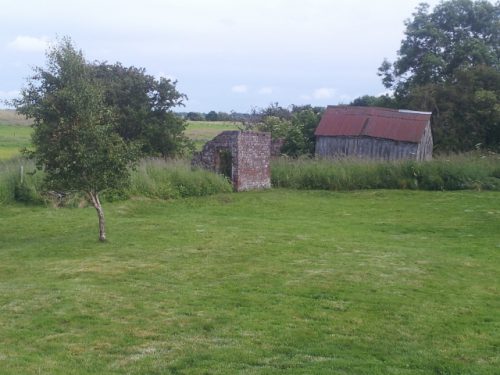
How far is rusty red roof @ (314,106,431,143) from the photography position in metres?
30.2

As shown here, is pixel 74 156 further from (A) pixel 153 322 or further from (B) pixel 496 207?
(B) pixel 496 207

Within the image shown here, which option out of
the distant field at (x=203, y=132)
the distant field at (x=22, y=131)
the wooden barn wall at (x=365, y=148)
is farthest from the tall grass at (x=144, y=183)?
the distant field at (x=203, y=132)

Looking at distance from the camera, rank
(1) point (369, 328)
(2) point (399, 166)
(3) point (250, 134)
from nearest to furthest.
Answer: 1. (1) point (369, 328)
2. (3) point (250, 134)
3. (2) point (399, 166)

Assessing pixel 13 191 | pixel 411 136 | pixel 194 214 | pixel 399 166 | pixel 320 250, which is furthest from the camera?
pixel 411 136

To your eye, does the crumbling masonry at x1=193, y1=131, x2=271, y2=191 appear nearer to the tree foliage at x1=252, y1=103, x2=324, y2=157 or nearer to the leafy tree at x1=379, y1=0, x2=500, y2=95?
the tree foliage at x1=252, y1=103, x2=324, y2=157

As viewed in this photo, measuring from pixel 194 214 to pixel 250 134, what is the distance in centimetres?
688

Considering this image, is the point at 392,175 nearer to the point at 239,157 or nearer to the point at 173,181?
the point at 239,157

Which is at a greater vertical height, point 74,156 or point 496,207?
point 74,156

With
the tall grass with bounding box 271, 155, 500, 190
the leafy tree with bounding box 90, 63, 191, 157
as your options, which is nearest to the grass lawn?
the tall grass with bounding box 271, 155, 500, 190

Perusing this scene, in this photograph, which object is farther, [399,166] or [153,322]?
[399,166]

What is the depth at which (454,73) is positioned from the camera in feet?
Result: 123

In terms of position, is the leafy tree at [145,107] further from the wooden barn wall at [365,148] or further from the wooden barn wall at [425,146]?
the wooden barn wall at [425,146]

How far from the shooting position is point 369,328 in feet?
22.1

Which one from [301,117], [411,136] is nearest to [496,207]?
[411,136]
